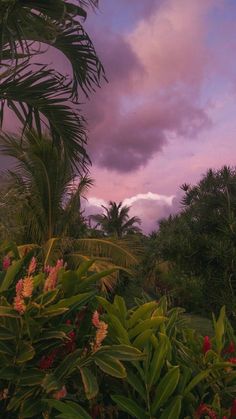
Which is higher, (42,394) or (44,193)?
(44,193)

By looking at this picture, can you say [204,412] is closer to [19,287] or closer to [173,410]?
[173,410]

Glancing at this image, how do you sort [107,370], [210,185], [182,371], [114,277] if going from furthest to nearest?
[114,277], [210,185], [182,371], [107,370]

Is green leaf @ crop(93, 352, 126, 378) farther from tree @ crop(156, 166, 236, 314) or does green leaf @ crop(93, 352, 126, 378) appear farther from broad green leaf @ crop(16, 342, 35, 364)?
tree @ crop(156, 166, 236, 314)

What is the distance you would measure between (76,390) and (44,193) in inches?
415

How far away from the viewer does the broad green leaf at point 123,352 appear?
1.75 m

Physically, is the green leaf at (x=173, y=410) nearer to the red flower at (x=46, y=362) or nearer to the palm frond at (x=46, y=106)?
the red flower at (x=46, y=362)

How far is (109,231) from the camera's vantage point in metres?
35.7

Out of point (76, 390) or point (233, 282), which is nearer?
point (76, 390)

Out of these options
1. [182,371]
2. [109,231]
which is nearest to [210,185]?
[182,371]

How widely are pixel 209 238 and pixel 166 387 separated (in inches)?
218

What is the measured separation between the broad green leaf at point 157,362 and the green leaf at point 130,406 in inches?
3.7

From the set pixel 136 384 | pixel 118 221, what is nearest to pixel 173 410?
pixel 136 384

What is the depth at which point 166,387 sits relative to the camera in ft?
5.78

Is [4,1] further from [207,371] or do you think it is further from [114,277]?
[114,277]
